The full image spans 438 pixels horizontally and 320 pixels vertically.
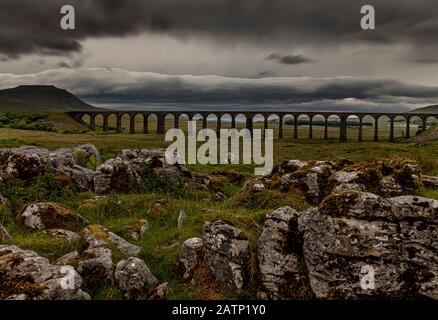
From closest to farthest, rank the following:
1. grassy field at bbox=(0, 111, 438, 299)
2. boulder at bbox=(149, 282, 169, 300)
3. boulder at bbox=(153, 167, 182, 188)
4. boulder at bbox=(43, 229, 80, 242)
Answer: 1. boulder at bbox=(149, 282, 169, 300)
2. grassy field at bbox=(0, 111, 438, 299)
3. boulder at bbox=(43, 229, 80, 242)
4. boulder at bbox=(153, 167, 182, 188)

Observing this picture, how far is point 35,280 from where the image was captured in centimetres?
966

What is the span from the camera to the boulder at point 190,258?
11596 millimetres

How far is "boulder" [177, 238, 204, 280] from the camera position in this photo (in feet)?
38.0

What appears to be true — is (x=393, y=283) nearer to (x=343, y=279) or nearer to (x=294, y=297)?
(x=343, y=279)

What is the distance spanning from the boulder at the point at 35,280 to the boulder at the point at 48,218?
5.26 metres

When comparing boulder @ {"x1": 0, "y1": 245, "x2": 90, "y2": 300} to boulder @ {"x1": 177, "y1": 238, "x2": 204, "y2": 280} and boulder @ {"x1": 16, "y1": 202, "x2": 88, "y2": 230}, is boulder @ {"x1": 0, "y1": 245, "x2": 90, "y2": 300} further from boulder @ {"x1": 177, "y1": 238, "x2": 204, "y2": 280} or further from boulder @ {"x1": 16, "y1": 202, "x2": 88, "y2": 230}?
boulder @ {"x1": 16, "y1": 202, "x2": 88, "y2": 230}

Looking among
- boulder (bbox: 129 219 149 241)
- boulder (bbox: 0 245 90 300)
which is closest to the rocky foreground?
boulder (bbox: 0 245 90 300)

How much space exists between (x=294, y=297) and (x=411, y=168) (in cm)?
883

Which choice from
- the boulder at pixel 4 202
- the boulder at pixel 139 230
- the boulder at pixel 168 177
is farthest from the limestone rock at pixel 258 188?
the boulder at pixel 4 202

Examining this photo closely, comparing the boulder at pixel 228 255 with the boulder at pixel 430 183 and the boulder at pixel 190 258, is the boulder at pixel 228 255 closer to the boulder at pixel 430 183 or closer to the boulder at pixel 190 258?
the boulder at pixel 190 258

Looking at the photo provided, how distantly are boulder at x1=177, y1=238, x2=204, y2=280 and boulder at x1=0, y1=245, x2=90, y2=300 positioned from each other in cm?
306

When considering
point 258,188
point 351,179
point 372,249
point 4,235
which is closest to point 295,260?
point 372,249

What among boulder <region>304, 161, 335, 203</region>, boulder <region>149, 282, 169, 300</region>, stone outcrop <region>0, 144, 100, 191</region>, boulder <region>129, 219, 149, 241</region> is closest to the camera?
boulder <region>149, 282, 169, 300</region>

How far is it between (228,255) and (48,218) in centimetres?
882
